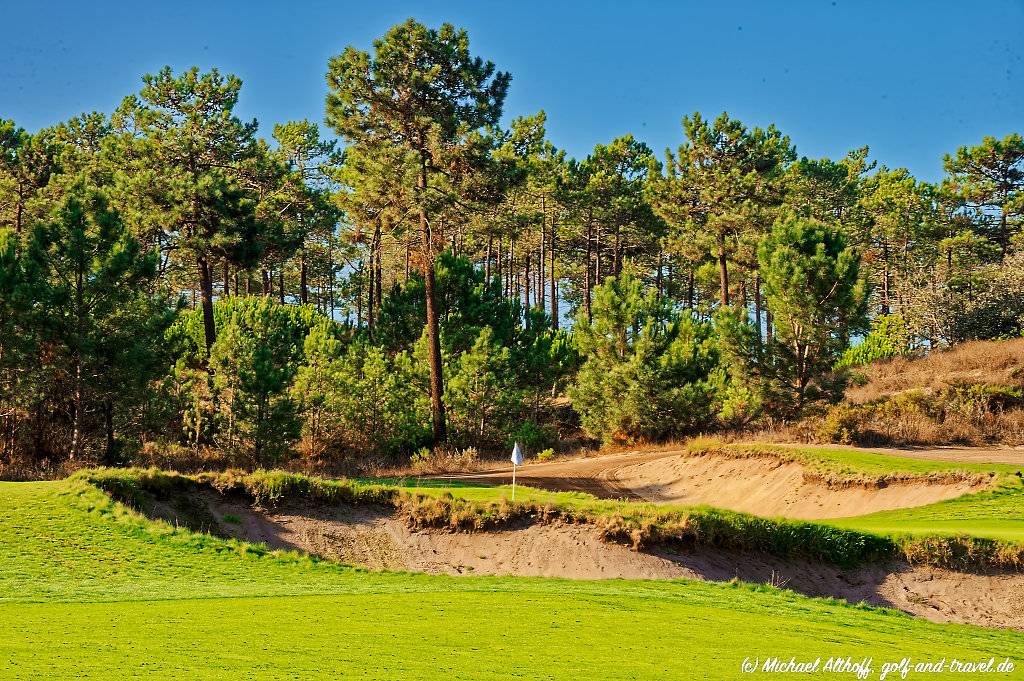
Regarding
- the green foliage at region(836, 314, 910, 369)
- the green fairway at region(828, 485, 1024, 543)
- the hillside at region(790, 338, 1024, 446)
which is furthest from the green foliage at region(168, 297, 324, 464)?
the green foliage at region(836, 314, 910, 369)

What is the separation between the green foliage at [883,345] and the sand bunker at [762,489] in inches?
847

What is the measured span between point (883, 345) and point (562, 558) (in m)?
40.2

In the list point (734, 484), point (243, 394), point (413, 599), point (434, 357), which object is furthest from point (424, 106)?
point (413, 599)

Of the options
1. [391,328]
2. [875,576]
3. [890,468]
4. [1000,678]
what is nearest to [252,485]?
[875,576]

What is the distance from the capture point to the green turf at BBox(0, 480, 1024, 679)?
7484 mm

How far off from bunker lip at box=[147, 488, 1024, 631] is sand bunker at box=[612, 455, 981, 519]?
6.71m

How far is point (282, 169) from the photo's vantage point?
184 ft

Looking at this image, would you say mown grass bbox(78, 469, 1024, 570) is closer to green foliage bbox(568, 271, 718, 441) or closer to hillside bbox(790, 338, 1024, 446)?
hillside bbox(790, 338, 1024, 446)

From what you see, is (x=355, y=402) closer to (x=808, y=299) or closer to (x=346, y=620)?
(x=808, y=299)

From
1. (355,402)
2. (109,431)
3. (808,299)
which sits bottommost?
(109,431)

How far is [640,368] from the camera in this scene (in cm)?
3641

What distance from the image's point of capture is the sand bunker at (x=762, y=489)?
918 inches

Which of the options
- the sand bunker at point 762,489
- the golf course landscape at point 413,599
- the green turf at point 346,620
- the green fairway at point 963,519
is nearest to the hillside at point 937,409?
the sand bunker at point 762,489

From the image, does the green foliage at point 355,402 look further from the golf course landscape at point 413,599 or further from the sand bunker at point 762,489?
the golf course landscape at point 413,599
